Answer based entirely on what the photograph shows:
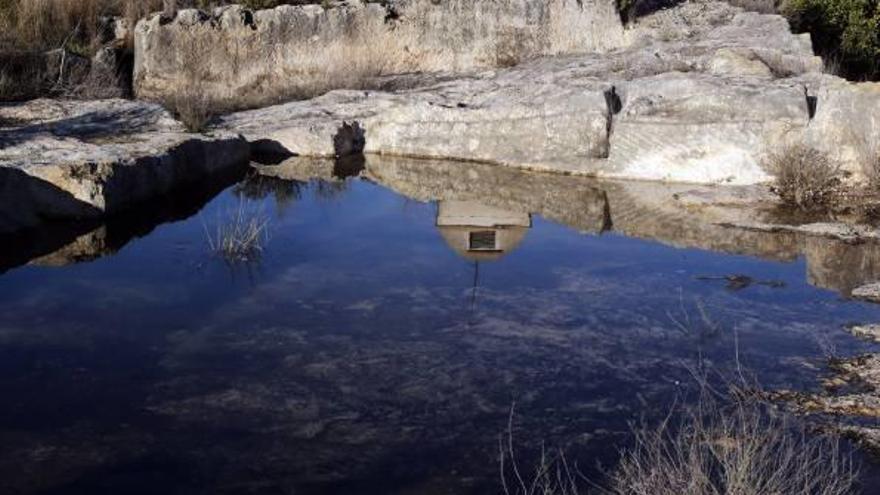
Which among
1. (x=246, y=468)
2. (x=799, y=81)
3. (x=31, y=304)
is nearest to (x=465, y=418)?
(x=246, y=468)

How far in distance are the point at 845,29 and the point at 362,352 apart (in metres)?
12.1

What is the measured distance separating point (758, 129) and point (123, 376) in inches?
288

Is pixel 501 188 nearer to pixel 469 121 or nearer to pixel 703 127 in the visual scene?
pixel 469 121

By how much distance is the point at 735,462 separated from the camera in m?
4.11

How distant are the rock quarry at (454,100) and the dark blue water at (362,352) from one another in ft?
6.54

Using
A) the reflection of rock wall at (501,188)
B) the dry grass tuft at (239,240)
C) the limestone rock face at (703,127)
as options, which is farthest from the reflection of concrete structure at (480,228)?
the limestone rock face at (703,127)

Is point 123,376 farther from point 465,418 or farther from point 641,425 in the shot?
point 641,425

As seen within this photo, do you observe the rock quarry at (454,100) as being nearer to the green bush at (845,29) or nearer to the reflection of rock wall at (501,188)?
the reflection of rock wall at (501,188)

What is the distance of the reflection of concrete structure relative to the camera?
876 cm

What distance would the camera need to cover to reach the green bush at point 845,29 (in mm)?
15625

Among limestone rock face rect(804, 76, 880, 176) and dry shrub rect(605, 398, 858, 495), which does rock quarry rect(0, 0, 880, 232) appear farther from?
dry shrub rect(605, 398, 858, 495)

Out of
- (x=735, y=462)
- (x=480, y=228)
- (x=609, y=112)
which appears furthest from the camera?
(x=609, y=112)

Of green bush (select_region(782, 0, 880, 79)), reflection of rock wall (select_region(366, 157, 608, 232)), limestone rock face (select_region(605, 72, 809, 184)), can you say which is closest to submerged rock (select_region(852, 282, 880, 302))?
reflection of rock wall (select_region(366, 157, 608, 232))

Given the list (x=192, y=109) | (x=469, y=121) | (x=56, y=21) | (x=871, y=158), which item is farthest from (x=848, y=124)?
(x=56, y=21)
